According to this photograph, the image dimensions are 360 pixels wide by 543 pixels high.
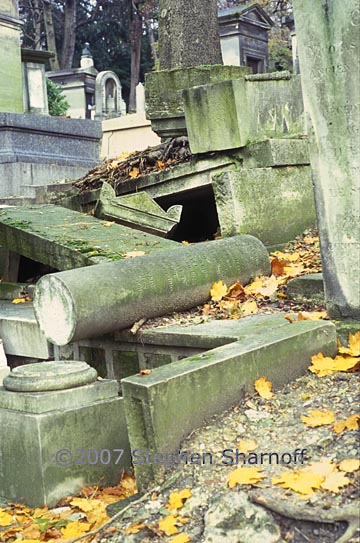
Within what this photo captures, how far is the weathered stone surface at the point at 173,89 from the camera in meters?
7.45

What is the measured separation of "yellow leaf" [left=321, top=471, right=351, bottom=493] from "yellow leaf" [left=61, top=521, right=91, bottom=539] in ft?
3.66

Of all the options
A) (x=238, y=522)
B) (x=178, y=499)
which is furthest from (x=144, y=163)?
(x=238, y=522)

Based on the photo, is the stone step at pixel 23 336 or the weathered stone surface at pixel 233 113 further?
the weathered stone surface at pixel 233 113

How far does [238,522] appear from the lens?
2721 mm

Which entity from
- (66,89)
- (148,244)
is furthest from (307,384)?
(66,89)

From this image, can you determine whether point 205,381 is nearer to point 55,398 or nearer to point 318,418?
point 318,418

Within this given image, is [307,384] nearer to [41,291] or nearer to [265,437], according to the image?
[265,437]

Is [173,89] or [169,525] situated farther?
[173,89]

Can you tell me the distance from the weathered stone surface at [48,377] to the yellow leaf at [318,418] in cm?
118

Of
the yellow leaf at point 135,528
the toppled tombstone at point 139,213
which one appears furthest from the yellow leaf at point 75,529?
the toppled tombstone at point 139,213

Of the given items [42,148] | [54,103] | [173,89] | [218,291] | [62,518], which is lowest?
[62,518]

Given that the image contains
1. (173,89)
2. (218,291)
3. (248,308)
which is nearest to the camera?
(248,308)

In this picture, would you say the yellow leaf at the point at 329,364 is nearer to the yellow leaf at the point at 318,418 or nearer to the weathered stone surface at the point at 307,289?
the yellow leaf at the point at 318,418

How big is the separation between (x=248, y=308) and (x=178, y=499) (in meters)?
1.77
